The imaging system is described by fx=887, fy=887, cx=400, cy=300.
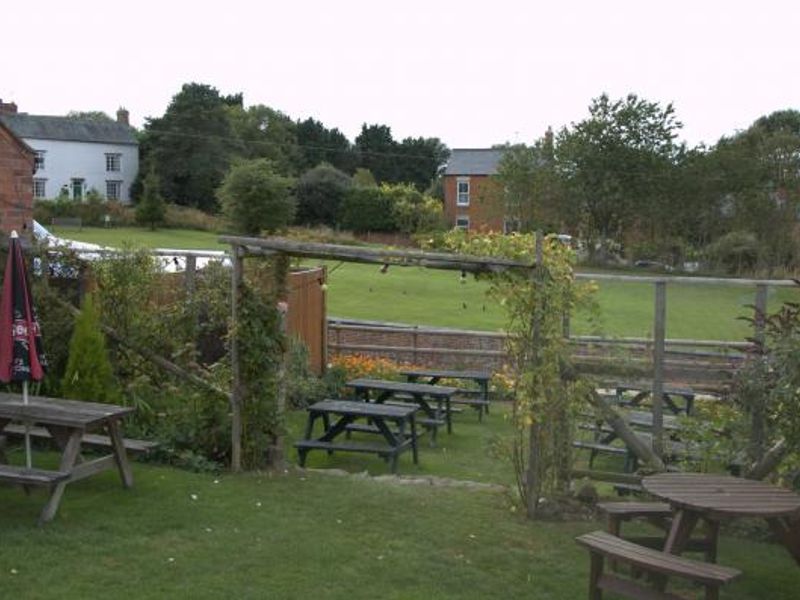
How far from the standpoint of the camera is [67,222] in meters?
55.2

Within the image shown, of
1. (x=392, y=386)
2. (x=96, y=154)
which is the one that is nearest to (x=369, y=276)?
(x=392, y=386)

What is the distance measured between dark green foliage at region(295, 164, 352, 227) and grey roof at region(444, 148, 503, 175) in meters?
9.68

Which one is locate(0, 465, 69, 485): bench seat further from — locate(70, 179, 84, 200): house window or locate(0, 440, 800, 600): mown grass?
locate(70, 179, 84, 200): house window

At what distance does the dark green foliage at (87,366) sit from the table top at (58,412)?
4.81ft

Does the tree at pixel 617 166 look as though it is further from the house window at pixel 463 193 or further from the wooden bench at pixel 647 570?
the wooden bench at pixel 647 570

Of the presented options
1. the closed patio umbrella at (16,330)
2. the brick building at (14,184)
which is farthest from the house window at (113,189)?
the closed patio umbrella at (16,330)

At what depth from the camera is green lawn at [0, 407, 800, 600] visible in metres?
5.24

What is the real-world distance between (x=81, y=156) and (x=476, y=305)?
171 feet

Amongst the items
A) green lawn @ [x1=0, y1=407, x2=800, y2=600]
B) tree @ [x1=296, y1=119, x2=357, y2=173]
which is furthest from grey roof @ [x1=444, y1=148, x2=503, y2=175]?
green lawn @ [x1=0, y1=407, x2=800, y2=600]

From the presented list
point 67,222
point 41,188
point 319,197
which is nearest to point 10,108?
point 41,188

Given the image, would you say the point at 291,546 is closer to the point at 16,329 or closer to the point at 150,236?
the point at 16,329

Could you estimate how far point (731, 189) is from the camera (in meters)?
49.2

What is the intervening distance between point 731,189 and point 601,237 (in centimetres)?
765

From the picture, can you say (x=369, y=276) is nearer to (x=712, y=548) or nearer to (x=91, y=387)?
(x=91, y=387)
